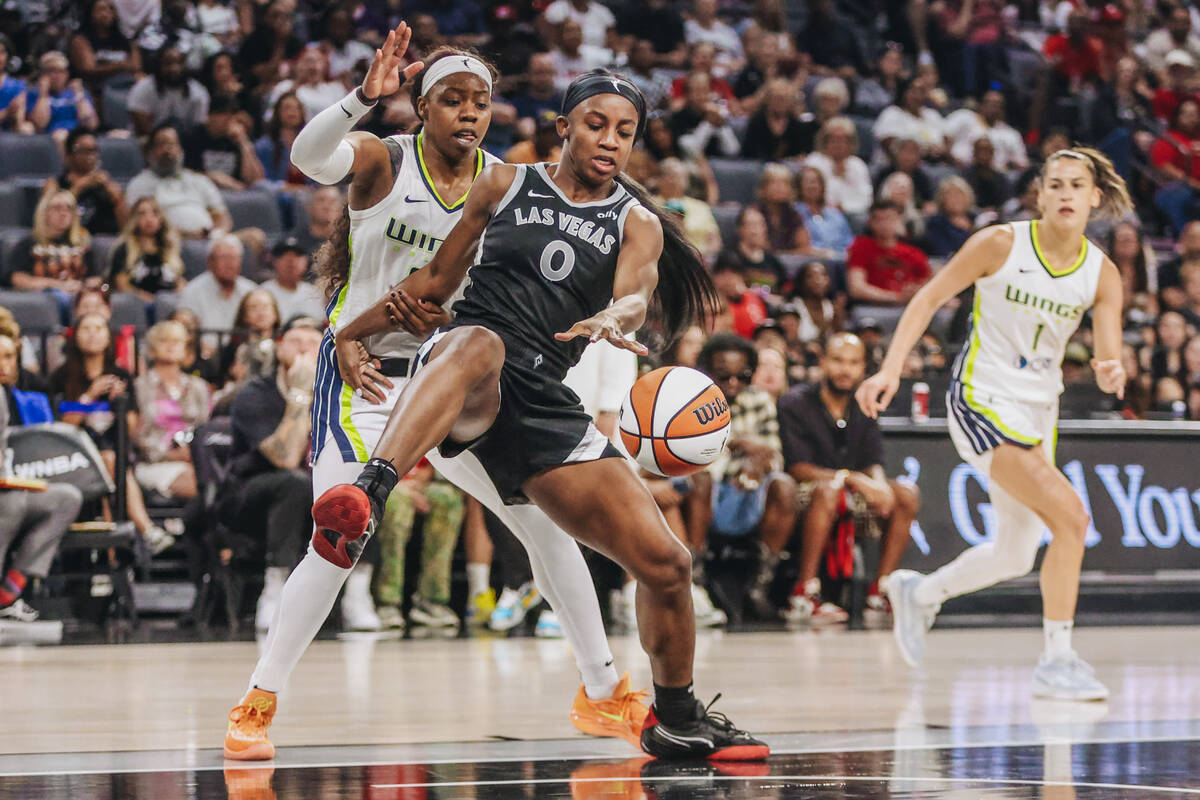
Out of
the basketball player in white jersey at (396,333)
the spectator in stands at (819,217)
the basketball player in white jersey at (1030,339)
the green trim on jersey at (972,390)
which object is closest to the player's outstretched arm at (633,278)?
the basketball player in white jersey at (396,333)

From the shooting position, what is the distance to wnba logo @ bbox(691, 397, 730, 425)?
420 centimetres

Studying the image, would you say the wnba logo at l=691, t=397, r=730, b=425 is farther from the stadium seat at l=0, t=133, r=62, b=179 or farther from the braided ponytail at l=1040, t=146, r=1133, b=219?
the stadium seat at l=0, t=133, r=62, b=179

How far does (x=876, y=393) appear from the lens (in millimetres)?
5785

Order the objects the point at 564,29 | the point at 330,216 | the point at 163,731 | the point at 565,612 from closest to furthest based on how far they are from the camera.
Result: the point at 565,612 → the point at 163,731 → the point at 330,216 → the point at 564,29

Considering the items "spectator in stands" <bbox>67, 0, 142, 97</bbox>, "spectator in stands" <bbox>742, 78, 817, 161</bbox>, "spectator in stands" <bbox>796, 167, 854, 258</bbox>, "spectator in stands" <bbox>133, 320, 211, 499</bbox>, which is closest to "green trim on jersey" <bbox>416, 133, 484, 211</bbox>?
"spectator in stands" <bbox>133, 320, 211, 499</bbox>

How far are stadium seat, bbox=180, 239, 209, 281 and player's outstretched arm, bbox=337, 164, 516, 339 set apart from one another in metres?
6.63

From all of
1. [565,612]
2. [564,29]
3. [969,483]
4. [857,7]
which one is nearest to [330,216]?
[564,29]

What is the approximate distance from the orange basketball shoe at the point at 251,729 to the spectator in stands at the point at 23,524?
13.4 ft

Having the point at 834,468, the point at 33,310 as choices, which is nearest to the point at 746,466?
the point at 834,468

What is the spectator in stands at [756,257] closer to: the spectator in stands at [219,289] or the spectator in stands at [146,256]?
the spectator in stands at [219,289]

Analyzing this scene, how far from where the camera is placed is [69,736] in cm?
481

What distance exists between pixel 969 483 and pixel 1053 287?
3.24m

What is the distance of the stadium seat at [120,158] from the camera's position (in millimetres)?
11406

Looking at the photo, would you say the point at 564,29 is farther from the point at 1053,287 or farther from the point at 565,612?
the point at 565,612
